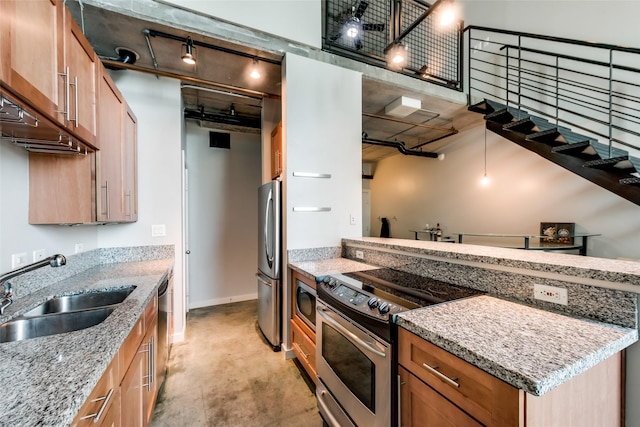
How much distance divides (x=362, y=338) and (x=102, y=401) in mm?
1071

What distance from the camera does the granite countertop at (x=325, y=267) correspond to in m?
2.14

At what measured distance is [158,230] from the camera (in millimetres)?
2881

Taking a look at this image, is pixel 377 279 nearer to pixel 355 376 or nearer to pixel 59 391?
pixel 355 376

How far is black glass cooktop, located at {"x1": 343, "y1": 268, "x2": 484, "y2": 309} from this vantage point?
4.55 feet

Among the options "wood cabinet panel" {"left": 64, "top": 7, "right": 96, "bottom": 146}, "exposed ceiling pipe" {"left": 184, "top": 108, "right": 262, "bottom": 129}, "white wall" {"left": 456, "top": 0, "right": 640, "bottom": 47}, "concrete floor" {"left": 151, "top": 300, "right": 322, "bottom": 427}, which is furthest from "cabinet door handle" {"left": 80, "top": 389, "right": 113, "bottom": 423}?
"white wall" {"left": 456, "top": 0, "right": 640, "bottom": 47}

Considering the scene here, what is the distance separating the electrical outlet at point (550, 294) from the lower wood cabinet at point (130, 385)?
71.7 inches

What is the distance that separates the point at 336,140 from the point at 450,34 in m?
3.27

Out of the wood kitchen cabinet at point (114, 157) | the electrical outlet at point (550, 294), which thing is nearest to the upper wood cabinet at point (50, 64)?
the wood kitchen cabinet at point (114, 157)

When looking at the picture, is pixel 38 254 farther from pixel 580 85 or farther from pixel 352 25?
pixel 580 85

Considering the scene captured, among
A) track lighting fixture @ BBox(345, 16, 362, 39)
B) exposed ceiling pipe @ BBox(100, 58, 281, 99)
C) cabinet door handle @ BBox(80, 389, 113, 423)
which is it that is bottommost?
cabinet door handle @ BBox(80, 389, 113, 423)

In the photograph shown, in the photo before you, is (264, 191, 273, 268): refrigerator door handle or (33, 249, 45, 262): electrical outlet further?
(264, 191, 273, 268): refrigerator door handle

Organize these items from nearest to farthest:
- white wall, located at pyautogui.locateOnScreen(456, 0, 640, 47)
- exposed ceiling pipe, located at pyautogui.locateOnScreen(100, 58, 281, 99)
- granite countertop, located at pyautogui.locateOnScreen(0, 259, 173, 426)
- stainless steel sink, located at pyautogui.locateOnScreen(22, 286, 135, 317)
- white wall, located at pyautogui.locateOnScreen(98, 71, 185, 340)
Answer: granite countertop, located at pyautogui.locateOnScreen(0, 259, 173, 426) → stainless steel sink, located at pyautogui.locateOnScreen(22, 286, 135, 317) → exposed ceiling pipe, located at pyautogui.locateOnScreen(100, 58, 281, 99) → white wall, located at pyautogui.locateOnScreen(98, 71, 185, 340) → white wall, located at pyautogui.locateOnScreen(456, 0, 640, 47)

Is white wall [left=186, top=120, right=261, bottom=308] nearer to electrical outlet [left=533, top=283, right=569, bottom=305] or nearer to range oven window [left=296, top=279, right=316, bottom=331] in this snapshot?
range oven window [left=296, top=279, right=316, bottom=331]

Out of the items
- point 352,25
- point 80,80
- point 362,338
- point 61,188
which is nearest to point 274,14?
point 352,25
